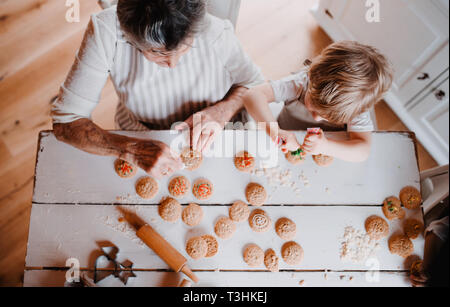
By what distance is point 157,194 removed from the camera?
1.14 meters

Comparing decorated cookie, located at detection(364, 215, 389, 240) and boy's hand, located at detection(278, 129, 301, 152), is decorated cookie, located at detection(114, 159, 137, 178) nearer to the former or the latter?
boy's hand, located at detection(278, 129, 301, 152)

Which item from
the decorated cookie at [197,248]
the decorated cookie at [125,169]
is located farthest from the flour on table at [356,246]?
the decorated cookie at [125,169]

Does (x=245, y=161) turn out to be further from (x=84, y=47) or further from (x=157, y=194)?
(x=84, y=47)

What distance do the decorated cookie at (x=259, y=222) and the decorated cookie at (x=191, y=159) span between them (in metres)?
0.30

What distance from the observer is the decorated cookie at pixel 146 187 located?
3.70 ft

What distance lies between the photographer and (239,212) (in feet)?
3.67

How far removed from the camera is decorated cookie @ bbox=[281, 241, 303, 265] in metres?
1.09

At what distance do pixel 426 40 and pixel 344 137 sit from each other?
924mm

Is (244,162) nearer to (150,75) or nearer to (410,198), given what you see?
(150,75)

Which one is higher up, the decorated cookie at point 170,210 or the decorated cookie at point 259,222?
the decorated cookie at point 170,210

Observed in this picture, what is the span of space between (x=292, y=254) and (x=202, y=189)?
41cm

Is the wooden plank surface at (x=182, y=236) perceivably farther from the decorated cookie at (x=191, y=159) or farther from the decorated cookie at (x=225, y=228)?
the decorated cookie at (x=191, y=159)

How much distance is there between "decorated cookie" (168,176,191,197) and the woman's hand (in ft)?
0.13
